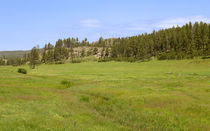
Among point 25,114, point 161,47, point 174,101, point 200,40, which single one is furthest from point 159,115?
point 161,47

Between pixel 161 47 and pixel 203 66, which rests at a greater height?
pixel 161 47

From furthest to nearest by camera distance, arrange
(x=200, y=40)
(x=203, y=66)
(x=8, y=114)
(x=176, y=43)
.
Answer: (x=176, y=43) → (x=200, y=40) → (x=203, y=66) → (x=8, y=114)

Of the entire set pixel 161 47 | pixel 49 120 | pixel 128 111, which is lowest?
pixel 128 111

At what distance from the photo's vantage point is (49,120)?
17156 mm

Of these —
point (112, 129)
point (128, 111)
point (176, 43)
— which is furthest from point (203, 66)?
point (112, 129)

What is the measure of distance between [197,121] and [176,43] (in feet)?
458

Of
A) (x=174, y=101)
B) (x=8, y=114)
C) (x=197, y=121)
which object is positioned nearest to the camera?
(x=8, y=114)

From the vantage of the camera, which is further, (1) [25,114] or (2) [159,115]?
(2) [159,115]

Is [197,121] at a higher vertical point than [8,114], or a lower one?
lower

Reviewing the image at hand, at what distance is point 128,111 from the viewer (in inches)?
981

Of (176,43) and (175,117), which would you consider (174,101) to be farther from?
(176,43)

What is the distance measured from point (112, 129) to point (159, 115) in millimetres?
8110

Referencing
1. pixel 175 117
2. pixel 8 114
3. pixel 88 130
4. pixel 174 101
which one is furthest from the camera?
pixel 174 101

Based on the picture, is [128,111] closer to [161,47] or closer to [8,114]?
[8,114]
